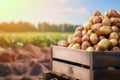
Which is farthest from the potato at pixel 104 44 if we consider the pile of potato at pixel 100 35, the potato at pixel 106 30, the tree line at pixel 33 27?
Answer: the tree line at pixel 33 27

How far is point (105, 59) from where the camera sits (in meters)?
2.15

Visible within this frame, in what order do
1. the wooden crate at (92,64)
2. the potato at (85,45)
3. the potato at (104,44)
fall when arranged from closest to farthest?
the wooden crate at (92,64), the potato at (104,44), the potato at (85,45)

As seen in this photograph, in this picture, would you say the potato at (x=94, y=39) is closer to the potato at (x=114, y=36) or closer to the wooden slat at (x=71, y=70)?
the potato at (x=114, y=36)

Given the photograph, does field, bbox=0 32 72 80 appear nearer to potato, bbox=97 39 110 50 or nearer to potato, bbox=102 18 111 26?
Answer: potato, bbox=102 18 111 26

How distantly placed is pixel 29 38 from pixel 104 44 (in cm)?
274

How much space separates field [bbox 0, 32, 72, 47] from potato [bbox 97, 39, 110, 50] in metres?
2.70

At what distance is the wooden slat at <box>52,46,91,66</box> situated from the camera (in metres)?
2.16

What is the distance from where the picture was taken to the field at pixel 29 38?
15.8 ft

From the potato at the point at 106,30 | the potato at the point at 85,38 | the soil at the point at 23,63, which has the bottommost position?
the soil at the point at 23,63

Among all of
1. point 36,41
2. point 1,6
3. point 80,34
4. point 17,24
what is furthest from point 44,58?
point 80,34

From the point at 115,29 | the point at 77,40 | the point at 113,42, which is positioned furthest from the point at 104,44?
the point at 77,40

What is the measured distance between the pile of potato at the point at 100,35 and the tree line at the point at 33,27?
7.58 ft

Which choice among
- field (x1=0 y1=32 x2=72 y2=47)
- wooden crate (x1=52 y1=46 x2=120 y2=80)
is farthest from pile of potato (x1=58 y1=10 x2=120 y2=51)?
field (x1=0 y1=32 x2=72 y2=47)

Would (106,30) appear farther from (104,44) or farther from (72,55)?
(72,55)
